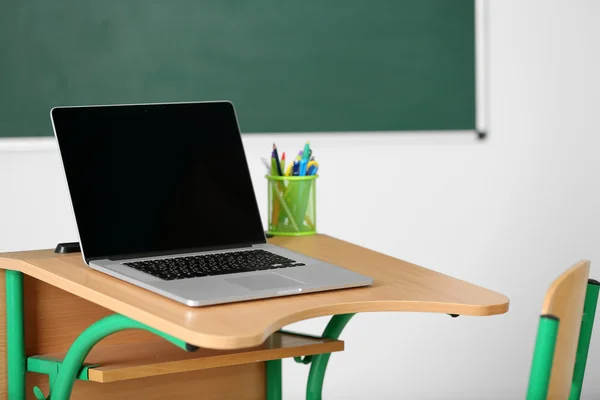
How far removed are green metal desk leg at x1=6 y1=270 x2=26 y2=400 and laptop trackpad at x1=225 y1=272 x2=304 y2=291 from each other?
0.45 metres

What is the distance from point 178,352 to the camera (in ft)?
5.91

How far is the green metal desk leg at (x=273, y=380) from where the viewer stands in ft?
6.86

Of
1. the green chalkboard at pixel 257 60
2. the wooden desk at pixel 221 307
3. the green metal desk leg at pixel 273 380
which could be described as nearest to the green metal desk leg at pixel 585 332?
the wooden desk at pixel 221 307

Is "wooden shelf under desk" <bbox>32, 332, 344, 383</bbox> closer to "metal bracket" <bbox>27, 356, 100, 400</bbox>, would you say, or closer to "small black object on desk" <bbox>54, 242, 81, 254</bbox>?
"metal bracket" <bbox>27, 356, 100, 400</bbox>

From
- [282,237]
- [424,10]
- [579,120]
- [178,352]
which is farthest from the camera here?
[579,120]

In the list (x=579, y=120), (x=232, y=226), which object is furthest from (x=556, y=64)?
(x=232, y=226)

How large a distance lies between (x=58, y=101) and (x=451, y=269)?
1.46m

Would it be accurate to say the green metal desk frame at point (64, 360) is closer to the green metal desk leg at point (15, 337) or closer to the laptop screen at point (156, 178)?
the green metal desk leg at point (15, 337)

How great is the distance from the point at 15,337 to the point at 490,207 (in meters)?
2.03

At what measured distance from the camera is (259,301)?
144 centimetres

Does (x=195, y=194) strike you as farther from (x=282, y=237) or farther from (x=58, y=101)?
(x=58, y=101)

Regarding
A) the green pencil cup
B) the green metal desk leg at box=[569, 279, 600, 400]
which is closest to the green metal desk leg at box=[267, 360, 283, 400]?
the green pencil cup

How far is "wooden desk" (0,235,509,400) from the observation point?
1316 mm

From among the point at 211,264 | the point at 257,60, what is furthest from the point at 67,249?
the point at 257,60
